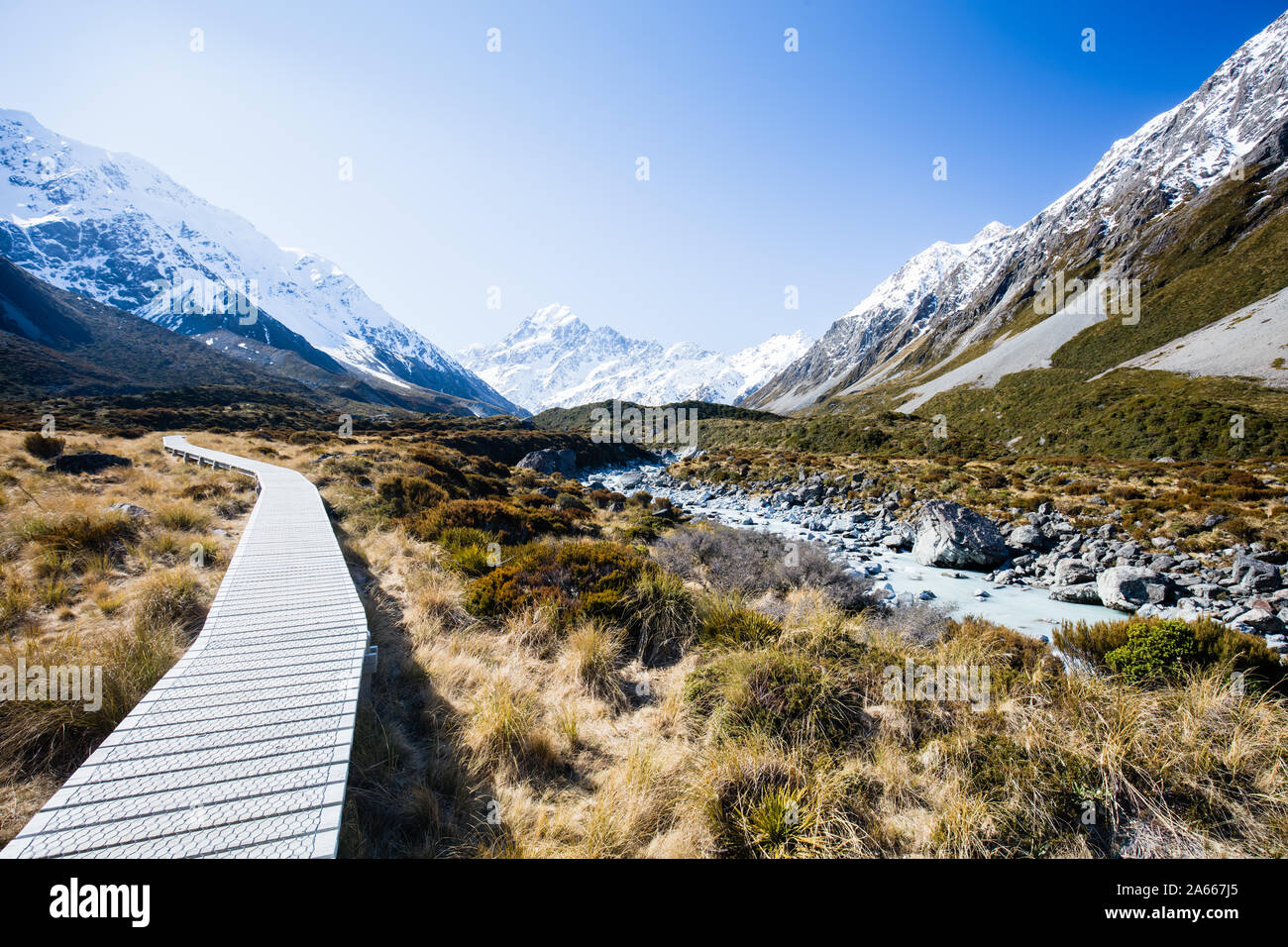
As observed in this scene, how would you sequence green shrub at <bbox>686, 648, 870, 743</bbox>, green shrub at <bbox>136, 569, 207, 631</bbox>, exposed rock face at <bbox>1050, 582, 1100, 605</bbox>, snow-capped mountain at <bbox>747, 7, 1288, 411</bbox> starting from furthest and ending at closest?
snow-capped mountain at <bbox>747, 7, 1288, 411</bbox>, exposed rock face at <bbox>1050, 582, 1100, 605</bbox>, green shrub at <bbox>136, 569, 207, 631</bbox>, green shrub at <bbox>686, 648, 870, 743</bbox>

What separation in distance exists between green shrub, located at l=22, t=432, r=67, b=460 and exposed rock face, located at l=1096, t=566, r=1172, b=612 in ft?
92.2

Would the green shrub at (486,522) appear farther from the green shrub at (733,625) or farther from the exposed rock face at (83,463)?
the exposed rock face at (83,463)

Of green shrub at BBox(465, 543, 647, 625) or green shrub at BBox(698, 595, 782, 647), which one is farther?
green shrub at BBox(465, 543, 647, 625)

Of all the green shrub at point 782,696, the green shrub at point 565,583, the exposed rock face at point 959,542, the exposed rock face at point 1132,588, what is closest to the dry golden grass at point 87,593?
the green shrub at point 565,583

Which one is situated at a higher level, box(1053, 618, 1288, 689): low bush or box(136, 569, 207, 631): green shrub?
box(136, 569, 207, 631): green shrub

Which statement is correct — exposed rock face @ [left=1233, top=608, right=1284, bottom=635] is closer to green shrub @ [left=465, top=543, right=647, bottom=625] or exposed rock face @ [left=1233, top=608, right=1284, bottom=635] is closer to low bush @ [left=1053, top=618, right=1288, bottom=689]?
low bush @ [left=1053, top=618, right=1288, bottom=689]

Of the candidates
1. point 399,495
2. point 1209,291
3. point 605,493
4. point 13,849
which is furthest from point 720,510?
point 1209,291

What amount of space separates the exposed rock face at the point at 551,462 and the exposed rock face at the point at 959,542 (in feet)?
88.5

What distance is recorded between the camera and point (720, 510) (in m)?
22.6

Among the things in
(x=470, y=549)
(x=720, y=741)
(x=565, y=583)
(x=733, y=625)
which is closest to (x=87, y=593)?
(x=470, y=549)

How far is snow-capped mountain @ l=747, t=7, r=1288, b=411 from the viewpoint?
8762 cm

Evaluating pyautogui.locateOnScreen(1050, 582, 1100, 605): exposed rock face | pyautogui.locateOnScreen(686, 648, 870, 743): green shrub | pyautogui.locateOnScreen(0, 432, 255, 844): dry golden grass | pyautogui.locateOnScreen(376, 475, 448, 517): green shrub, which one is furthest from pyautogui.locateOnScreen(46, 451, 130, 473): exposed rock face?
pyautogui.locateOnScreen(1050, 582, 1100, 605): exposed rock face

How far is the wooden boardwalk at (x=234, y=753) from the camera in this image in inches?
96.5

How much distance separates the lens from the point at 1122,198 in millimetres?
97312
